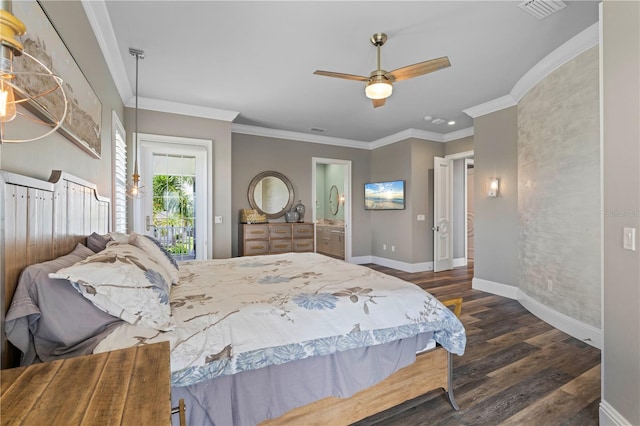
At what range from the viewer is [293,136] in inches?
225

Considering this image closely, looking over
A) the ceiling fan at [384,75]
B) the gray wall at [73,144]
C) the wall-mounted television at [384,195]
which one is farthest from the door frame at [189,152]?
the wall-mounted television at [384,195]

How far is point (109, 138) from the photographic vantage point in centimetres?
290

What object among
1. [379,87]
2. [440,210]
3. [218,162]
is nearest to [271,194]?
[218,162]

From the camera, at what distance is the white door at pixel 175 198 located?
4.05 m

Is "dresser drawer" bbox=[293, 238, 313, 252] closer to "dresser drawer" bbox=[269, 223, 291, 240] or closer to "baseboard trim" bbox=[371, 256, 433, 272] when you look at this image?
"dresser drawer" bbox=[269, 223, 291, 240]

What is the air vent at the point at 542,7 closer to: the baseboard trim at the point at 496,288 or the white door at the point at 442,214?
the baseboard trim at the point at 496,288

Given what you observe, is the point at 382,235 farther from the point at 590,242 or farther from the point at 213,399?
the point at 213,399

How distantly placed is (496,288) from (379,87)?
3.46m

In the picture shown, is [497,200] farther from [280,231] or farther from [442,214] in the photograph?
[280,231]

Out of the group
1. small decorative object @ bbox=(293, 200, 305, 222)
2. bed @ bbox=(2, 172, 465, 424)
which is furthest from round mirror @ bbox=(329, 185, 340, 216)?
bed @ bbox=(2, 172, 465, 424)

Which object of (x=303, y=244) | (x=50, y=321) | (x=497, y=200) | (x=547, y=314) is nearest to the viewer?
(x=50, y=321)

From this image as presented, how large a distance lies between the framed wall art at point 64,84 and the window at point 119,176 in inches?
28.6

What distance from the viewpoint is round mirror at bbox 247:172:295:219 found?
5.36 m

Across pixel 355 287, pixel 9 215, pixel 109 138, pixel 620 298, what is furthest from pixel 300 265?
pixel 109 138
